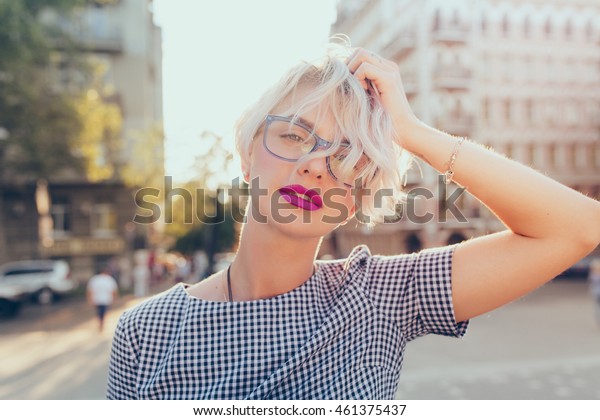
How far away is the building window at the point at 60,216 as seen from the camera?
830 inches

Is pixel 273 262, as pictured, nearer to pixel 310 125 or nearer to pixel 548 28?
pixel 310 125

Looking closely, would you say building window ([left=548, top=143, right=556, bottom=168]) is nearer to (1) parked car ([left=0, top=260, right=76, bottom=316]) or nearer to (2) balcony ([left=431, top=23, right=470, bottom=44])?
(2) balcony ([left=431, top=23, right=470, bottom=44])

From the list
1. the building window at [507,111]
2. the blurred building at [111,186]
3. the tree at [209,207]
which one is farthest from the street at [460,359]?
the building window at [507,111]

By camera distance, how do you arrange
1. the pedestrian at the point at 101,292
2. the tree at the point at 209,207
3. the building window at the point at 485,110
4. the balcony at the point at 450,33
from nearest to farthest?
the tree at the point at 209,207
the pedestrian at the point at 101,292
the balcony at the point at 450,33
the building window at the point at 485,110

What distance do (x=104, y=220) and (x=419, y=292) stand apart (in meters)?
21.6

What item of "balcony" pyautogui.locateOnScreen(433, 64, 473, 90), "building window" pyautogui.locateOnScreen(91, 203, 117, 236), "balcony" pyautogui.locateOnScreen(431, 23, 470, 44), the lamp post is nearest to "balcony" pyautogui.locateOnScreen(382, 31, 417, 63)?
"balcony" pyautogui.locateOnScreen(431, 23, 470, 44)

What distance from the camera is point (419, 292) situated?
1213 mm

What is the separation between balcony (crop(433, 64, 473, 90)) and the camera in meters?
20.4

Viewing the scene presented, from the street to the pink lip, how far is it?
470 cm

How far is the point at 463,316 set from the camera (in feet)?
4.00

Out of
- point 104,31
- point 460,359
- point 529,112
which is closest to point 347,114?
point 460,359

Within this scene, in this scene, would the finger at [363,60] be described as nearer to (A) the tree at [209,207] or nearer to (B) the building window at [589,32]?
(A) the tree at [209,207]

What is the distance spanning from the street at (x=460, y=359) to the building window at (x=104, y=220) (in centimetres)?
851
